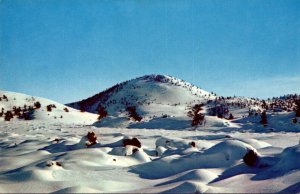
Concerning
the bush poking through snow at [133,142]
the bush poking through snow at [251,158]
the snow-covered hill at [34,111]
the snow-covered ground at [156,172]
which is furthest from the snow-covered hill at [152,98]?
the bush poking through snow at [251,158]

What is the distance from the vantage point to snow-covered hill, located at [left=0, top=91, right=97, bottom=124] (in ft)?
92.2

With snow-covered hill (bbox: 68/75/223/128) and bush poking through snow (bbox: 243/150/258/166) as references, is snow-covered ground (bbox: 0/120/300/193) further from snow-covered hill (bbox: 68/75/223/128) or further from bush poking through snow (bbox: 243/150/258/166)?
snow-covered hill (bbox: 68/75/223/128)

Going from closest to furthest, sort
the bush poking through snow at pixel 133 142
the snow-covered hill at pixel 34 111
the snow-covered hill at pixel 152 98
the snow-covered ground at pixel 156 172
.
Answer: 1. the snow-covered ground at pixel 156 172
2. the bush poking through snow at pixel 133 142
3. the snow-covered hill at pixel 34 111
4. the snow-covered hill at pixel 152 98

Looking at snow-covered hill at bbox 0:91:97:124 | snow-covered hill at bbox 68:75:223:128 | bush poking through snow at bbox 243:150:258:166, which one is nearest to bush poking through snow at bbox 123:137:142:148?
bush poking through snow at bbox 243:150:258:166

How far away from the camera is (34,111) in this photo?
96.2 ft

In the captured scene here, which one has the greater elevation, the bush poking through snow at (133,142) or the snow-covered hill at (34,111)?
the snow-covered hill at (34,111)

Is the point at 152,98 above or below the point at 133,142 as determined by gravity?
above

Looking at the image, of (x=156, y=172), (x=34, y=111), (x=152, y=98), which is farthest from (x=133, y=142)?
(x=152, y=98)

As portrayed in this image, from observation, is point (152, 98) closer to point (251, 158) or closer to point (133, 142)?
point (133, 142)

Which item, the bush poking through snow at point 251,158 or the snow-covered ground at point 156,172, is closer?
the snow-covered ground at point 156,172

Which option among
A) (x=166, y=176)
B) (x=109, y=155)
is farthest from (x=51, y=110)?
(x=166, y=176)

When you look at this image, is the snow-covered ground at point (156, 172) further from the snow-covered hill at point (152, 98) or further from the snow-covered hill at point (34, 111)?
the snow-covered hill at point (152, 98)

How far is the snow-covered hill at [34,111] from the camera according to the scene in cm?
2810

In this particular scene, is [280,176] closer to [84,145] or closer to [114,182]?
[114,182]
